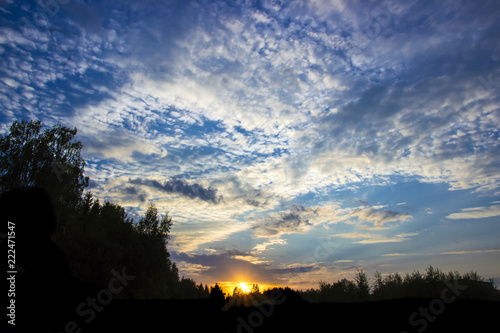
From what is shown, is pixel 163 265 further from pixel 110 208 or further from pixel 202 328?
pixel 202 328

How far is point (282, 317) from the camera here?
7.68 metres

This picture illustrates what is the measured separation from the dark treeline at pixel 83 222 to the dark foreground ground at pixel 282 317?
25.0 metres

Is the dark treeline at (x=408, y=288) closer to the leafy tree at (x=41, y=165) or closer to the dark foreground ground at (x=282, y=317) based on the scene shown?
the dark foreground ground at (x=282, y=317)

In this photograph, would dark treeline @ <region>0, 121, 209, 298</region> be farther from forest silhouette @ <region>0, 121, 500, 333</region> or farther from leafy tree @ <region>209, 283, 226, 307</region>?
leafy tree @ <region>209, 283, 226, 307</region>

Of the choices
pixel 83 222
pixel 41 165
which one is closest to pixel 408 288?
pixel 83 222

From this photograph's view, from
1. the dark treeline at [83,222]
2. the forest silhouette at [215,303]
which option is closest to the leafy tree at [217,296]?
the forest silhouette at [215,303]

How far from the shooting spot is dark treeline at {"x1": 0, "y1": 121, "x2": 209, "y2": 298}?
32281mm

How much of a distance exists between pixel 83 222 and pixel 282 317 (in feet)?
121

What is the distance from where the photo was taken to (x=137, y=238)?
39094 millimetres

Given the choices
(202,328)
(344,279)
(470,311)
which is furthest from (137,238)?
(470,311)

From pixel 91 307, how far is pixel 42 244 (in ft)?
16.5

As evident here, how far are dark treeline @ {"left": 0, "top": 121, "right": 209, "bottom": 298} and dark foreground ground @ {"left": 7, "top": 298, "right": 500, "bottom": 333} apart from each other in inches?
983

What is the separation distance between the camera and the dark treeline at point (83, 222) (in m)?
32.3

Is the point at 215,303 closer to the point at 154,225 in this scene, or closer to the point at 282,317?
the point at 282,317
